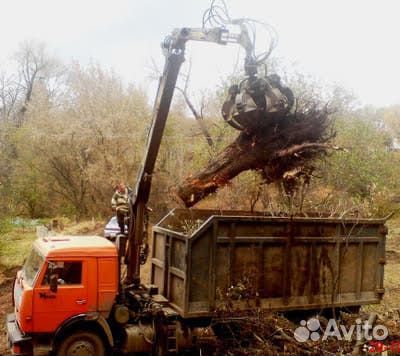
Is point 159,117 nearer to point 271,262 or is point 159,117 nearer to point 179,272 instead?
point 179,272

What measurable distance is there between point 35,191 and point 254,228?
20.7 m

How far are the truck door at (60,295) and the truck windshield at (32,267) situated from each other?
21cm

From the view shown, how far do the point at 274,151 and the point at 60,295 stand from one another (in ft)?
13.2

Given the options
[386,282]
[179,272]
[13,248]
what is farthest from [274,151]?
[13,248]

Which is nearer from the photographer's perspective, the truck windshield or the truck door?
the truck door

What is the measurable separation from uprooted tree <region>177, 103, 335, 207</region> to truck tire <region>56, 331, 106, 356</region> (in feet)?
9.55

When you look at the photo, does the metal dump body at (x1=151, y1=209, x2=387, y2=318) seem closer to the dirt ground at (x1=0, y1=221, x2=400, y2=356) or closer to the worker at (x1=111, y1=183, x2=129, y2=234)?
the worker at (x1=111, y1=183, x2=129, y2=234)

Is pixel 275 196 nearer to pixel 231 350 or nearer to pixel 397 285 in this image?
pixel 397 285

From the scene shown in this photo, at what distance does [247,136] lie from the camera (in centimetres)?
821

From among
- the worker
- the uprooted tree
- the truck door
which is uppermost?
the uprooted tree

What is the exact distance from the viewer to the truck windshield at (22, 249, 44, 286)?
6.70 metres

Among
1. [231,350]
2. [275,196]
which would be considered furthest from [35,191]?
[231,350]

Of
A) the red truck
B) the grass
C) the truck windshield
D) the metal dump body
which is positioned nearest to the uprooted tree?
the red truck

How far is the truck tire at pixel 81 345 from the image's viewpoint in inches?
255
